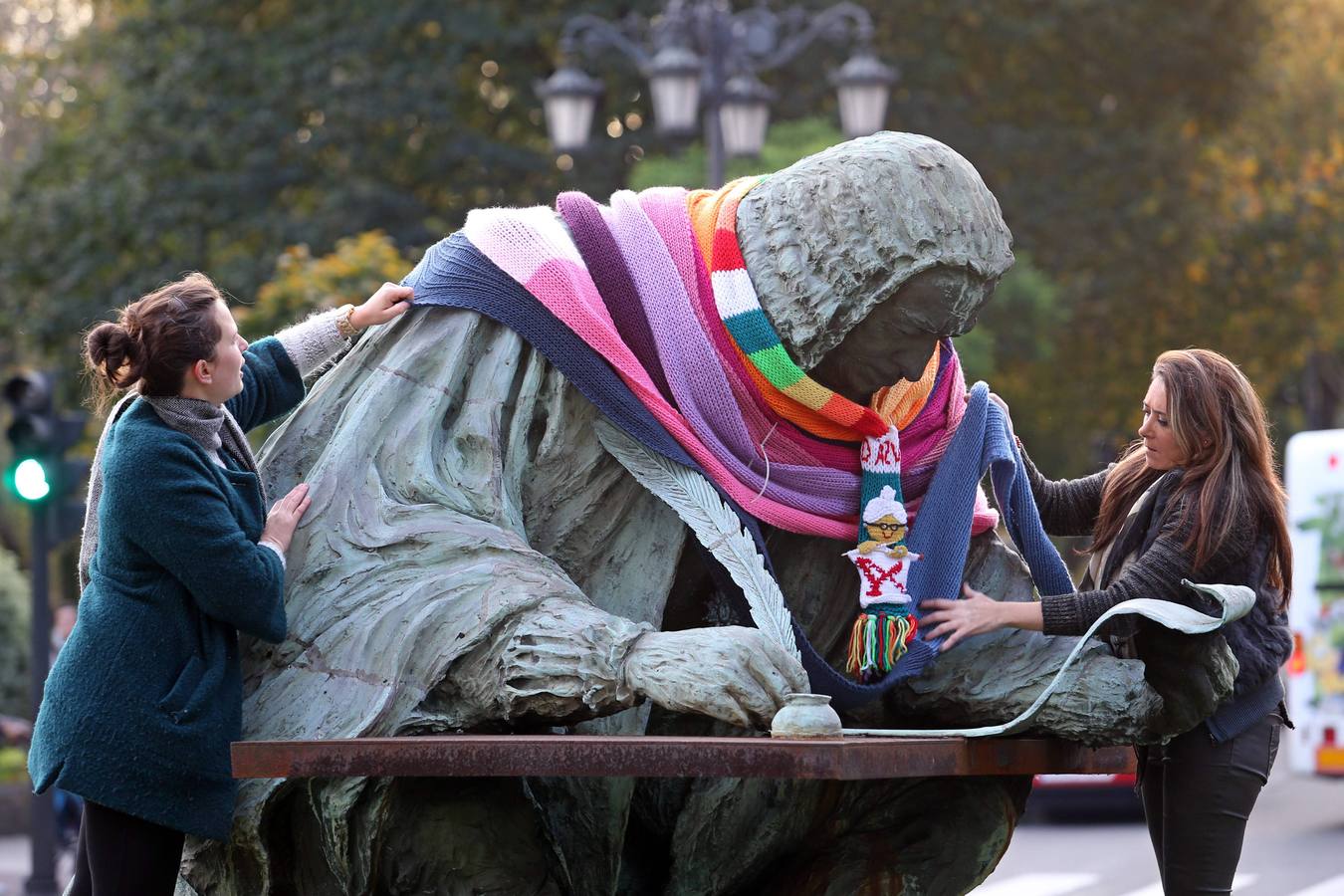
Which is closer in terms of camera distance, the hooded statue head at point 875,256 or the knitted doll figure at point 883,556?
the hooded statue head at point 875,256

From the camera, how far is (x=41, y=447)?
36.3ft

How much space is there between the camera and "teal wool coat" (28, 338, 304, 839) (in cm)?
344

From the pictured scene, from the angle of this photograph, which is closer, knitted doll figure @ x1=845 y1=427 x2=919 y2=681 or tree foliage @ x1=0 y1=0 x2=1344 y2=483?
knitted doll figure @ x1=845 y1=427 x2=919 y2=681

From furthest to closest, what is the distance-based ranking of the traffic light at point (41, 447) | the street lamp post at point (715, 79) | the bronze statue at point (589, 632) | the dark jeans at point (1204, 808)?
the street lamp post at point (715, 79), the traffic light at point (41, 447), the dark jeans at point (1204, 808), the bronze statue at point (589, 632)

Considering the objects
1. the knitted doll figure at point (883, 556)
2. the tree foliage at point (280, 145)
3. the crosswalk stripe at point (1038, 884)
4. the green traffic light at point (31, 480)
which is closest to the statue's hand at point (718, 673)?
the knitted doll figure at point (883, 556)

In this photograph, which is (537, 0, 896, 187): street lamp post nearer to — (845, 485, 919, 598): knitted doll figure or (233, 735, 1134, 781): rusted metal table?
(845, 485, 919, 598): knitted doll figure

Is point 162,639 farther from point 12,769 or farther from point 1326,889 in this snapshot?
point 12,769

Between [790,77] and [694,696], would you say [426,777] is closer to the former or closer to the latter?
[694,696]

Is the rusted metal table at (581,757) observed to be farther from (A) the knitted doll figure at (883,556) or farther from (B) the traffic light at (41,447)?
(B) the traffic light at (41,447)

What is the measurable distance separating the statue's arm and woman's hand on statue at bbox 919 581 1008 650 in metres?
1.05

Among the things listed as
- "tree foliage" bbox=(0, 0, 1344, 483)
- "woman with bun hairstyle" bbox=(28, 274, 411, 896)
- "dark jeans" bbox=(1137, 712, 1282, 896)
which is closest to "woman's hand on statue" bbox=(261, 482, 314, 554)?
"woman with bun hairstyle" bbox=(28, 274, 411, 896)

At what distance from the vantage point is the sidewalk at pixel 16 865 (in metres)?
12.5

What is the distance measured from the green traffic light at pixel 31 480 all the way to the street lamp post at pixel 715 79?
5.19m

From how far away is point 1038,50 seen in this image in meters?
24.6
